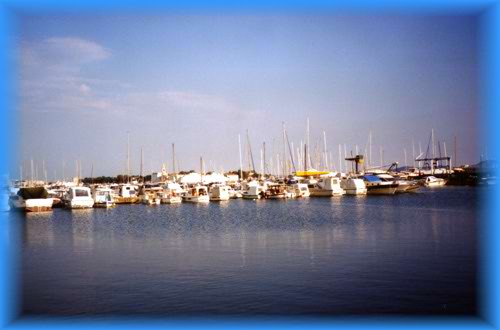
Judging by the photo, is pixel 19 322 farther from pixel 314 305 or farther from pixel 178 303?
pixel 314 305

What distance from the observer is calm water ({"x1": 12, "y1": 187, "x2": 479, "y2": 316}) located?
7.93 metres

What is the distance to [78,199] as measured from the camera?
33.2m

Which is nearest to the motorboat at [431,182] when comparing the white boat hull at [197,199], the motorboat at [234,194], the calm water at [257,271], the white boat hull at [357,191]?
the white boat hull at [357,191]

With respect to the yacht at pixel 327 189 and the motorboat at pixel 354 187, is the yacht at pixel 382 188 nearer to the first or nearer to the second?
the motorboat at pixel 354 187

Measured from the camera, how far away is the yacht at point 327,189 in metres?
44.0

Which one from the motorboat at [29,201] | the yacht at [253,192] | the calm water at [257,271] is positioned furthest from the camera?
the yacht at [253,192]

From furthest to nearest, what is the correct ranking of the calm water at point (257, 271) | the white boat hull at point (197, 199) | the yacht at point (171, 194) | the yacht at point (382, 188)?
1. the yacht at point (382, 188)
2. the yacht at point (171, 194)
3. the white boat hull at point (197, 199)
4. the calm water at point (257, 271)

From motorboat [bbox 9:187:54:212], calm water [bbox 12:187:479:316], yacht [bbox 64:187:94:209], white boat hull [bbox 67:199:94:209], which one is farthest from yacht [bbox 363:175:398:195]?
calm water [bbox 12:187:479:316]

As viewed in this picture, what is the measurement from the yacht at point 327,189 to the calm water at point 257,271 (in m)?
24.9

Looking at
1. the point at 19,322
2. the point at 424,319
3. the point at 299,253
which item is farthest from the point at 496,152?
the point at 299,253

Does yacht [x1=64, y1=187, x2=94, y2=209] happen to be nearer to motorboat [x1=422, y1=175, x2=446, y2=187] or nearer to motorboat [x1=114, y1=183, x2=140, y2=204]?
motorboat [x1=114, y1=183, x2=140, y2=204]

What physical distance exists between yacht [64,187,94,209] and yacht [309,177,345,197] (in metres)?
18.2

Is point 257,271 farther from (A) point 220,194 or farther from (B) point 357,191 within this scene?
(B) point 357,191

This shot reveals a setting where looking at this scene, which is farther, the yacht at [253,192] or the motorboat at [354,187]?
the motorboat at [354,187]
